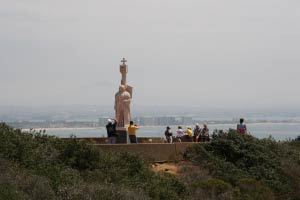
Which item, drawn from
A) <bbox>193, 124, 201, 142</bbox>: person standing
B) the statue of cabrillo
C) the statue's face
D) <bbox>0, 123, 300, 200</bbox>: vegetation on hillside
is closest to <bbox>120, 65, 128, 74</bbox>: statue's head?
the statue's face

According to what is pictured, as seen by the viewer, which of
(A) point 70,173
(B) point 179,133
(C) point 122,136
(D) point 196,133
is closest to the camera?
(A) point 70,173

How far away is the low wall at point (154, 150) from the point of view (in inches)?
940

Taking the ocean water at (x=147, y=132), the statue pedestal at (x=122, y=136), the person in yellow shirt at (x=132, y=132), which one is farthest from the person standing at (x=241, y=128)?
the statue pedestal at (x=122, y=136)

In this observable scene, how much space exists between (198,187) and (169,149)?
4816mm

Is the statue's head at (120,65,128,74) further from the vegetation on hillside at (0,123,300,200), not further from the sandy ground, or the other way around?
the sandy ground

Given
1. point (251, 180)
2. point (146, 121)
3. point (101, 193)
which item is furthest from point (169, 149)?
point (146, 121)

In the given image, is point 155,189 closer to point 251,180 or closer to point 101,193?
point 101,193

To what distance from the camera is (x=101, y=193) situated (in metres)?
15.7

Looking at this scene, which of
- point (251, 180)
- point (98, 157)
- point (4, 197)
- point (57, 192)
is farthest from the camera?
point (251, 180)

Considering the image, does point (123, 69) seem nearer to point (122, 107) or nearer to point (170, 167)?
point (122, 107)

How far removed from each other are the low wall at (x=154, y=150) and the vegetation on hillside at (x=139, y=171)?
Result: 0.41 m

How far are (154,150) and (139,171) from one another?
12.3ft

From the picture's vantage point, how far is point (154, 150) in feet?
81.9

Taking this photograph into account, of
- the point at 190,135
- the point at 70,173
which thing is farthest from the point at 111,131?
the point at 70,173
